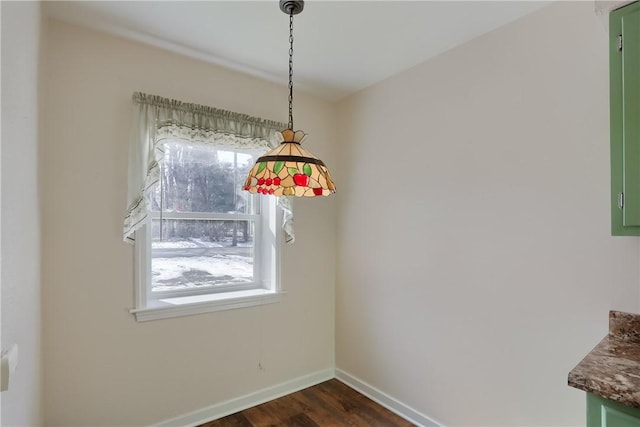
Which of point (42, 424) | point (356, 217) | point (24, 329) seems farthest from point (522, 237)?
point (42, 424)

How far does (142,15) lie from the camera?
1898 millimetres

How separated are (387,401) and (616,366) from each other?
1.73 m

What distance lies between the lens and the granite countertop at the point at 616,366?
3.44 ft

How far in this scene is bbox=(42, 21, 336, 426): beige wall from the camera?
1.91 meters

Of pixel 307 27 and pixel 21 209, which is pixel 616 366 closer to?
pixel 307 27

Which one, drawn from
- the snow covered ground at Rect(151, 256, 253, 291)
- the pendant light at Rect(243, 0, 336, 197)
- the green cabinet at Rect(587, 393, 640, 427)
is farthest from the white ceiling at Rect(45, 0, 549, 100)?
the green cabinet at Rect(587, 393, 640, 427)

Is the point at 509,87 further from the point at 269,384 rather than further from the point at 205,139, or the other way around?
the point at 269,384

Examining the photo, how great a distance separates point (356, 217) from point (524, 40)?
167cm

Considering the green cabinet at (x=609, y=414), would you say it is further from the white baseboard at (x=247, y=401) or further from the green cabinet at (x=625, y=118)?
the white baseboard at (x=247, y=401)

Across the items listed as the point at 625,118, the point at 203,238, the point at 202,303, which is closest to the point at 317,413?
the point at 202,303

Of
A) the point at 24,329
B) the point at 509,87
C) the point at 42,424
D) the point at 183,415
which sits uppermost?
the point at 509,87

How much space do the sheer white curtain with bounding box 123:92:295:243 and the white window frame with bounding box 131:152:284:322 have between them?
16 centimetres

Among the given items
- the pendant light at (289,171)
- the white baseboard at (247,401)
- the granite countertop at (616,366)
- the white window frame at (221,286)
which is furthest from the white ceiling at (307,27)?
the white baseboard at (247,401)

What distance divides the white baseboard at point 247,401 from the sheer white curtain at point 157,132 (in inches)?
50.9
